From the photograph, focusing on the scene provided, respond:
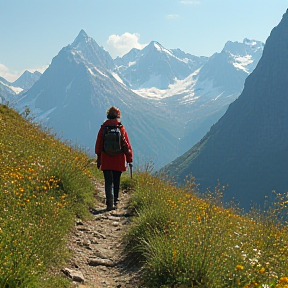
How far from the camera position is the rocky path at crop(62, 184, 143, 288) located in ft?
19.4

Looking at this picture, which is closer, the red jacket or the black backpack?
the black backpack

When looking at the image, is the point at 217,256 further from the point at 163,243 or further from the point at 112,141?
the point at 112,141

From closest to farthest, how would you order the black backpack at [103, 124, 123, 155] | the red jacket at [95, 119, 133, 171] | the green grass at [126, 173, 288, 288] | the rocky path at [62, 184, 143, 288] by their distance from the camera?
the green grass at [126, 173, 288, 288] < the rocky path at [62, 184, 143, 288] < the black backpack at [103, 124, 123, 155] < the red jacket at [95, 119, 133, 171]

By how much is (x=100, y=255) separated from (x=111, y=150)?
12.2 ft

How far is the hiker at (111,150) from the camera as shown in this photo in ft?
33.8

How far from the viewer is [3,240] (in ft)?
15.8

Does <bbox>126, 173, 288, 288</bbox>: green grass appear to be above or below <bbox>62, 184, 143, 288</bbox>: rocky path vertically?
above

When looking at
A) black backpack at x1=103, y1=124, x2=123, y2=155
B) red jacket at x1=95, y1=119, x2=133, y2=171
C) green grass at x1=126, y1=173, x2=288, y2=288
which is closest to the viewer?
green grass at x1=126, y1=173, x2=288, y2=288

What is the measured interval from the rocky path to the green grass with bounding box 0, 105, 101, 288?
0.36m

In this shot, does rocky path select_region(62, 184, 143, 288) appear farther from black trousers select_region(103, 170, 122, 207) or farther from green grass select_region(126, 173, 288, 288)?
black trousers select_region(103, 170, 122, 207)

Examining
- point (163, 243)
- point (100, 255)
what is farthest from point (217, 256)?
point (100, 255)

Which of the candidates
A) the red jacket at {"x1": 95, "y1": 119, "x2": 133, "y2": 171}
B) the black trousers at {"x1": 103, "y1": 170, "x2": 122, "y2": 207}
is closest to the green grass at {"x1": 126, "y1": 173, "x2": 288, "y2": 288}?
the black trousers at {"x1": 103, "y1": 170, "x2": 122, "y2": 207}

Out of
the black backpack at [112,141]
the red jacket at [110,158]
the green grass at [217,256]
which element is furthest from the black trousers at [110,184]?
the green grass at [217,256]

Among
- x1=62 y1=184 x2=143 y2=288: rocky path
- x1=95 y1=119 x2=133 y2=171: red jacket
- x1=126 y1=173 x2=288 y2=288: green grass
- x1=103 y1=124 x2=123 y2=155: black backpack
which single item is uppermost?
x1=103 y1=124 x2=123 y2=155: black backpack
